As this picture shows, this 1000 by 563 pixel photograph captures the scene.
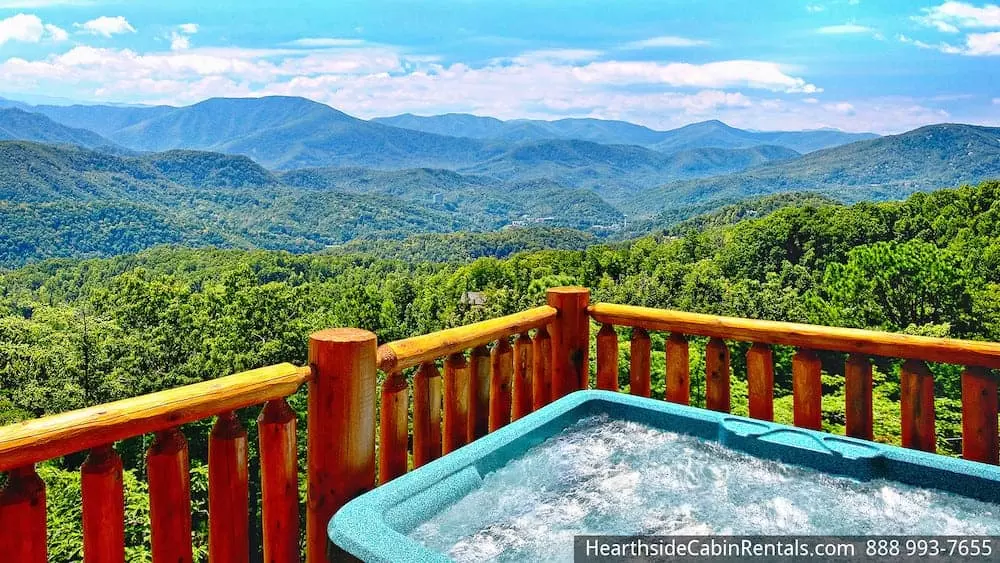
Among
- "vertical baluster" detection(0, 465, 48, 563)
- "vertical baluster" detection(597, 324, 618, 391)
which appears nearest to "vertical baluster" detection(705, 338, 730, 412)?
"vertical baluster" detection(597, 324, 618, 391)

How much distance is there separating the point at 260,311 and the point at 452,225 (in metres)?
141

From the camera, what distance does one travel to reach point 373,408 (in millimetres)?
1920

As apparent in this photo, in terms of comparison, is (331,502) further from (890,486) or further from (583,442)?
(890,486)

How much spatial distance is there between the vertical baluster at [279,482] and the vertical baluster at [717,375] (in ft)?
5.24

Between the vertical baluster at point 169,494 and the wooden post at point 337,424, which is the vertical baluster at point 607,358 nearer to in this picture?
the wooden post at point 337,424

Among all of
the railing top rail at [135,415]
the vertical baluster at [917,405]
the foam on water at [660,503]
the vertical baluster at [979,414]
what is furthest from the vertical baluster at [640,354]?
the railing top rail at [135,415]

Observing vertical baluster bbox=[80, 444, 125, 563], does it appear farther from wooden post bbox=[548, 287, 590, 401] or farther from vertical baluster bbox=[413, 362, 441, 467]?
wooden post bbox=[548, 287, 590, 401]

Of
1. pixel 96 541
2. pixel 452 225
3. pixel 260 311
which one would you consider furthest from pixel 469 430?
pixel 452 225

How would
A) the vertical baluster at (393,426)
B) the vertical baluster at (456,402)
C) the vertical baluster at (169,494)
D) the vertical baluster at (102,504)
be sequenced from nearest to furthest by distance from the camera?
1. the vertical baluster at (102,504)
2. the vertical baluster at (169,494)
3. the vertical baluster at (393,426)
4. the vertical baluster at (456,402)

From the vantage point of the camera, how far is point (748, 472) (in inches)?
92.9

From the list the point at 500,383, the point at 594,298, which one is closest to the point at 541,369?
the point at 500,383

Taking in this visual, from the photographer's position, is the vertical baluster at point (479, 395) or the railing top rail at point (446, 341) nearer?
the railing top rail at point (446, 341)

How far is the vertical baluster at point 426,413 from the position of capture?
2.18 meters

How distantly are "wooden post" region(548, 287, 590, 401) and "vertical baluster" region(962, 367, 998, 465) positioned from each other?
1.31 metres
